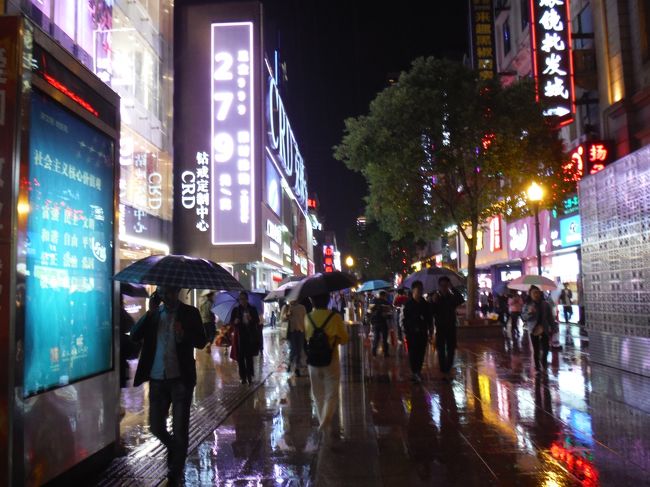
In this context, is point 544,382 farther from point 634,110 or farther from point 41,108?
point 634,110

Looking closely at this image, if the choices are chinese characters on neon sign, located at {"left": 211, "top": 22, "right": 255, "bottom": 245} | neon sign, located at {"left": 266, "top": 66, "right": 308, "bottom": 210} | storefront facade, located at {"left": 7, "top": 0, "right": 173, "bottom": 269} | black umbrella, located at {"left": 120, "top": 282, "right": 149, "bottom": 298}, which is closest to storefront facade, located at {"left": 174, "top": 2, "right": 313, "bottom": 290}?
chinese characters on neon sign, located at {"left": 211, "top": 22, "right": 255, "bottom": 245}

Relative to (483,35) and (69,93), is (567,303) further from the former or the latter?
(69,93)

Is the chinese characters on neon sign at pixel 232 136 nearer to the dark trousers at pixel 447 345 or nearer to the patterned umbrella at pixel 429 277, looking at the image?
the patterned umbrella at pixel 429 277

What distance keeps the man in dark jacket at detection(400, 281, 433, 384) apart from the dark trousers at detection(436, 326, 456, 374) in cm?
40

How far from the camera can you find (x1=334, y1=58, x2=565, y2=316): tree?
18797mm

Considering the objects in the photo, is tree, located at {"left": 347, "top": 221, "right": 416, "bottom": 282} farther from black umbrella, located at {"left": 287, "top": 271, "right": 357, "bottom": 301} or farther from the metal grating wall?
black umbrella, located at {"left": 287, "top": 271, "right": 357, "bottom": 301}

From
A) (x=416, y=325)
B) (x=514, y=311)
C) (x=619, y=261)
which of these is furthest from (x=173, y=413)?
(x=514, y=311)

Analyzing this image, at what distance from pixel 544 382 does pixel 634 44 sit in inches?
541

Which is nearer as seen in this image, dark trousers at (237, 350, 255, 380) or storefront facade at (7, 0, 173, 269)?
dark trousers at (237, 350, 255, 380)

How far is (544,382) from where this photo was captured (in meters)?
10.4

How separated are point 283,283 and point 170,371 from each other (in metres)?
10.6

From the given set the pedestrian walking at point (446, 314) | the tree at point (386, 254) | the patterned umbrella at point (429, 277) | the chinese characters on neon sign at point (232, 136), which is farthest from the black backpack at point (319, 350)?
the tree at point (386, 254)

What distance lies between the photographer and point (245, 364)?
11.0m

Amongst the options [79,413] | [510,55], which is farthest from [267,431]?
[510,55]
